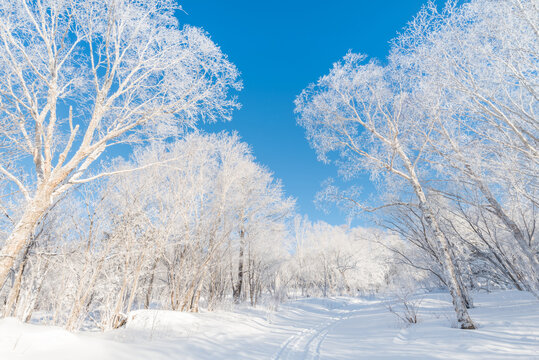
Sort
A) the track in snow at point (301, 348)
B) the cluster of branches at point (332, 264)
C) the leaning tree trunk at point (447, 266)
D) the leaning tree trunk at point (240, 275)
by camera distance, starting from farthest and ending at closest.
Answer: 1. the cluster of branches at point (332, 264)
2. the leaning tree trunk at point (240, 275)
3. the leaning tree trunk at point (447, 266)
4. the track in snow at point (301, 348)

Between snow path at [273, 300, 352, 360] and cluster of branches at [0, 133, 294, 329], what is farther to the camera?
cluster of branches at [0, 133, 294, 329]

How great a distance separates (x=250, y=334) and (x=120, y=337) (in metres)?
3.32

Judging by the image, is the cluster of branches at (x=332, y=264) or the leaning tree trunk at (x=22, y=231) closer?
the leaning tree trunk at (x=22, y=231)

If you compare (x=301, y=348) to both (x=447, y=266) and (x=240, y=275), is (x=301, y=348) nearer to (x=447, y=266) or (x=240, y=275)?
(x=447, y=266)

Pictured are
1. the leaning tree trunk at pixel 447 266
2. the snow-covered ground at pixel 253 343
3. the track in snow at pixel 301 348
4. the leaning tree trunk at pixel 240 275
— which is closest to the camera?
the snow-covered ground at pixel 253 343

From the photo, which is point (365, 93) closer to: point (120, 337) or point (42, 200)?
point (42, 200)

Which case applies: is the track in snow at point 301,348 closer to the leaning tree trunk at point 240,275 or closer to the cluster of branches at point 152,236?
the cluster of branches at point 152,236

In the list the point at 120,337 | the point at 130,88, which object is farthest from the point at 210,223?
the point at 130,88

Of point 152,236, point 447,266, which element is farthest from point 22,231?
point 447,266

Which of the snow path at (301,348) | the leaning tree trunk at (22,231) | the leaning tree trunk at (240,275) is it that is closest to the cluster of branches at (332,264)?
the leaning tree trunk at (240,275)

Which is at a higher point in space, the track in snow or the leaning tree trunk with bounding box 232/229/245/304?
the leaning tree trunk with bounding box 232/229/245/304

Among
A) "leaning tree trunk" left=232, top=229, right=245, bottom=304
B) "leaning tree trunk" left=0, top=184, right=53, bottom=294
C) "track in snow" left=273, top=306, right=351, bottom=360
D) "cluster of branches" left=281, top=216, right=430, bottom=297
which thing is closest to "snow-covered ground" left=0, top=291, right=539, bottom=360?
"track in snow" left=273, top=306, right=351, bottom=360

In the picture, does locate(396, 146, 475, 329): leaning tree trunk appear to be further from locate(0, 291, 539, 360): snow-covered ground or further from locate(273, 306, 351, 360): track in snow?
locate(273, 306, 351, 360): track in snow

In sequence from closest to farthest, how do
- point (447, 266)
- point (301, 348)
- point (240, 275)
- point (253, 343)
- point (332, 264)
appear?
1. point (301, 348)
2. point (253, 343)
3. point (447, 266)
4. point (240, 275)
5. point (332, 264)
